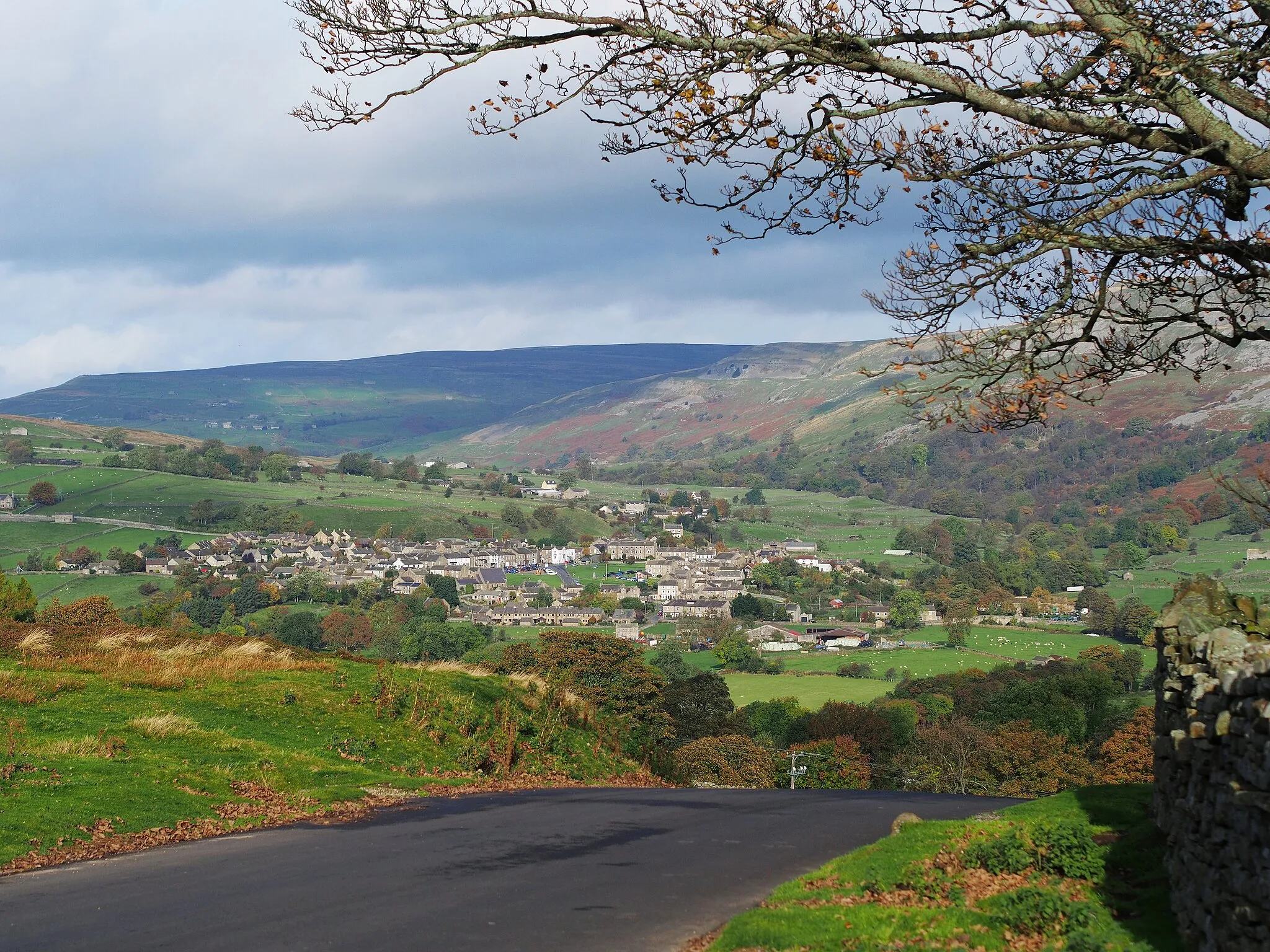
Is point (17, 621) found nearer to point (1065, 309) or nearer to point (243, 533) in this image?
point (1065, 309)

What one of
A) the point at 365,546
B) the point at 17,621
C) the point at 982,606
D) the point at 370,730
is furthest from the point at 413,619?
the point at 370,730

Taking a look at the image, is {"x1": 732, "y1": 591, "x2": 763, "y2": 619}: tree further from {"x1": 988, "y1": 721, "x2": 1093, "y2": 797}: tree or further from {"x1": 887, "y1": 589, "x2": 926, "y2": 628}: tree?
{"x1": 988, "y1": 721, "x2": 1093, "y2": 797}: tree

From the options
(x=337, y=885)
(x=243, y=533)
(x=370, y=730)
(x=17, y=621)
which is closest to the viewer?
(x=337, y=885)

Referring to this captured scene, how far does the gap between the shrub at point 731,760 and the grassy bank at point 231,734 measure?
64.5ft

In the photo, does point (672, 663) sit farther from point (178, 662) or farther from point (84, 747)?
point (84, 747)

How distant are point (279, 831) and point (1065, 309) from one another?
40.7 feet

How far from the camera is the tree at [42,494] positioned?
7052 inches

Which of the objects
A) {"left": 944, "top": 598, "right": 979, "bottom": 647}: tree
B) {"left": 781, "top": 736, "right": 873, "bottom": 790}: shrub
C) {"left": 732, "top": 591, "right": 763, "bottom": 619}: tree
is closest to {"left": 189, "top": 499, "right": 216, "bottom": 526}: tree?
{"left": 732, "top": 591, "right": 763, "bottom": 619}: tree

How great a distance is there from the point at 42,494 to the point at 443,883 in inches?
7505

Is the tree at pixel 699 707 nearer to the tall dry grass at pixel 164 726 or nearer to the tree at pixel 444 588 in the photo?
the tall dry grass at pixel 164 726

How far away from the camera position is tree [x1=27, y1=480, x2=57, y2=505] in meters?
179

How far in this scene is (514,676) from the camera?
33250mm

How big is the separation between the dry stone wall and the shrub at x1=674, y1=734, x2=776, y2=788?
121 feet

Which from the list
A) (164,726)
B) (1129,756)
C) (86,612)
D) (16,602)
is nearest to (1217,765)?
(164,726)
